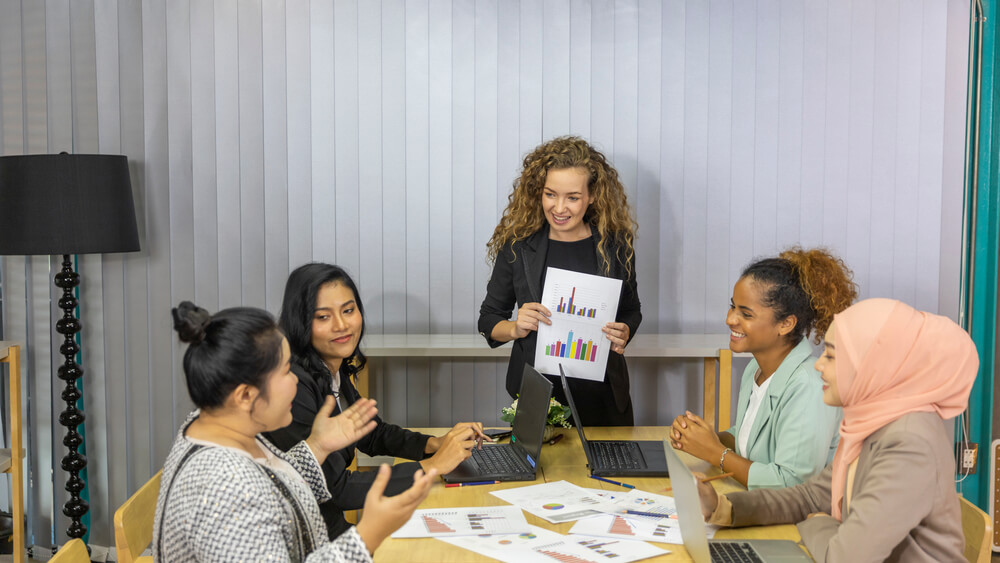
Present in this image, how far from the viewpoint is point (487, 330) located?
2.99 m

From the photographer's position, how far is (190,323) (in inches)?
54.6

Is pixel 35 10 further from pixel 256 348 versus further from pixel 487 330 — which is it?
pixel 256 348

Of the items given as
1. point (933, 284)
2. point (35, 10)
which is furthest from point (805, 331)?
point (35, 10)

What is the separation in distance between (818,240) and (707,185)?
Answer: 55cm

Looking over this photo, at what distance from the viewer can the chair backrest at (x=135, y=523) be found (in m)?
1.75

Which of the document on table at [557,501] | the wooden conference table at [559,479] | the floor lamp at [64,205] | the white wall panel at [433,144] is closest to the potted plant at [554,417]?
the wooden conference table at [559,479]

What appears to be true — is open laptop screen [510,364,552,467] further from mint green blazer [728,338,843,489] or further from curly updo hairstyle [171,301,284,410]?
curly updo hairstyle [171,301,284,410]

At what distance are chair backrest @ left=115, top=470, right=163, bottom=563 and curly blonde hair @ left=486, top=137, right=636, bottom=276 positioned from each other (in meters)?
1.52

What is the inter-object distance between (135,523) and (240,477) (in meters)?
0.65

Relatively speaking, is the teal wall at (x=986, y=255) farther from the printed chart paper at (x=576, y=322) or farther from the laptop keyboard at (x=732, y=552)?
the laptop keyboard at (x=732, y=552)

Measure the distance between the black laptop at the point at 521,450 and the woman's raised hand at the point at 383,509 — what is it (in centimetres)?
80

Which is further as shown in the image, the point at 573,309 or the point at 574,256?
the point at 574,256

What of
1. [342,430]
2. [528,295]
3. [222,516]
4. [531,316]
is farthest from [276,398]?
[528,295]

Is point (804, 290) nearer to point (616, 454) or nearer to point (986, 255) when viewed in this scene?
point (616, 454)
